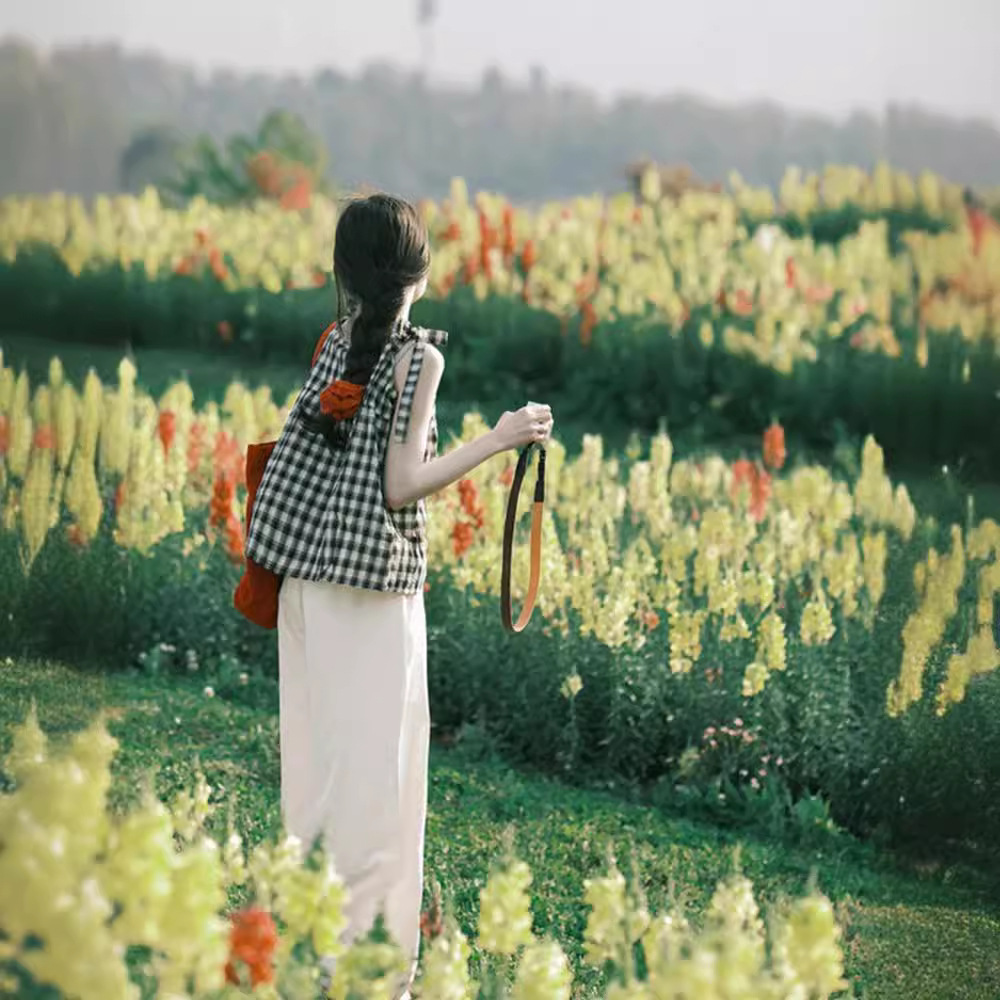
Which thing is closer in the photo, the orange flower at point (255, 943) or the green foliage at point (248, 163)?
the orange flower at point (255, 943)

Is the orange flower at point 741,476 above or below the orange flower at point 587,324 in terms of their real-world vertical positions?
below

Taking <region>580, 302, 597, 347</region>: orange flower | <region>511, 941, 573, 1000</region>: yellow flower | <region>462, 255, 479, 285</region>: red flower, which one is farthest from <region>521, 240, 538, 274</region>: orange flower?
<region>511, 941, 573, 1000</region>: yellow flower

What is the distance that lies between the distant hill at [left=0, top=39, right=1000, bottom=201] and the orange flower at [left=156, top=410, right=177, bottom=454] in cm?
122

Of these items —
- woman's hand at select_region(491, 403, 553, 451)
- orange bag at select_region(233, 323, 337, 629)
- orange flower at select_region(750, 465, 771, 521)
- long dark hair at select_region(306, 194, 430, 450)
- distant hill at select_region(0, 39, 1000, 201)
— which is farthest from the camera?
distant hill at select_region(0, 39, 1000, 201)

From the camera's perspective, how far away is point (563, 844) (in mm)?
3883

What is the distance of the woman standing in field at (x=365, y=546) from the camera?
2717mm

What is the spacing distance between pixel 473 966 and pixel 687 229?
221 inches

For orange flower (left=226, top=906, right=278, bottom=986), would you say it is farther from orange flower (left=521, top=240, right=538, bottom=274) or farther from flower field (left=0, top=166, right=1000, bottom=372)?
orange flower (left=521, top=240, right=538, bottom=274)

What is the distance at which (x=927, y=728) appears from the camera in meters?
4.01

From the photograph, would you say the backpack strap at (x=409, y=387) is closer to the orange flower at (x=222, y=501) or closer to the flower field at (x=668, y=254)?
the orange flower at (x=222, y=501)

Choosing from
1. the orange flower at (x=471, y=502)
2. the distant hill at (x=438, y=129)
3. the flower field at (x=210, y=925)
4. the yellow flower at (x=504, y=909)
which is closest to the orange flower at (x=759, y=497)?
the orange flower at (x=471, y=502)

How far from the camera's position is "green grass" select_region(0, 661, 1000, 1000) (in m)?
3.50

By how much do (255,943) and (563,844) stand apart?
2.10m

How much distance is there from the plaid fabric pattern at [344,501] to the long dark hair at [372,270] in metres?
0.03
